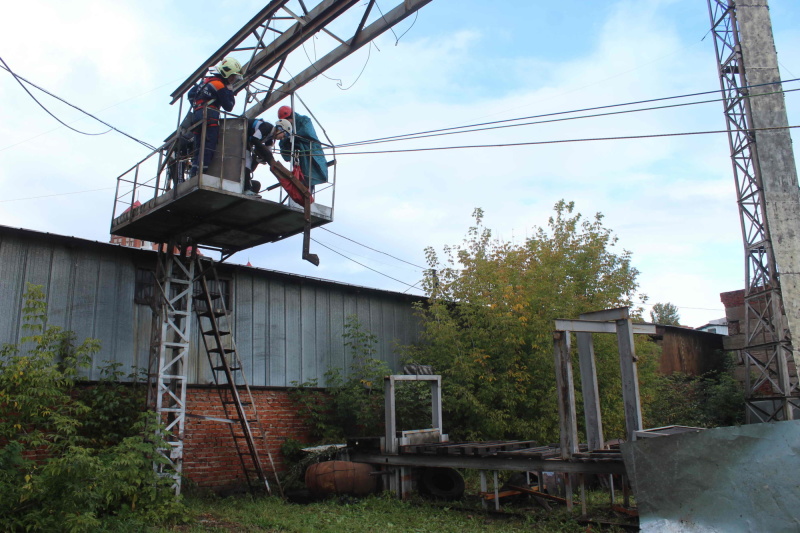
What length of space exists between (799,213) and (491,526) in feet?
46.2

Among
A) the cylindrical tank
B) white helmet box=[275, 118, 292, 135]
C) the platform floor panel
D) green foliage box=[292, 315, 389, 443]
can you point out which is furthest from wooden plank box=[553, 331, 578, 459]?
white helmet box=[275, 118, 292, 135]

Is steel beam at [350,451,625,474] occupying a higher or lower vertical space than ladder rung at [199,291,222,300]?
lower

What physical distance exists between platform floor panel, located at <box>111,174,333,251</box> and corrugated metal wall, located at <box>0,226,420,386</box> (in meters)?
0.92

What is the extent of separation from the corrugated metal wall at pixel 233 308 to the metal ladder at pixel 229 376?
301mm

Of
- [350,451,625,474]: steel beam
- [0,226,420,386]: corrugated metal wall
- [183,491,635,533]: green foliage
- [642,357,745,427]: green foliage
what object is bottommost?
[183,491,635,533]: green foliage

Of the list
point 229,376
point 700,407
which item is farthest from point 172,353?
point 700,407

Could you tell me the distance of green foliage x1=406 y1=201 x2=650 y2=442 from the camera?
1359 centimetres

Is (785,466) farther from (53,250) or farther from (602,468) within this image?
(53,250)

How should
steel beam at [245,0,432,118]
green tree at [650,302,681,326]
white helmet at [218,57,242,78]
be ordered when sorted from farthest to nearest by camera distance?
green tree at [650,302,681,326], white helmet at [218,57,242,78], steel beam at [245,0,432,118]

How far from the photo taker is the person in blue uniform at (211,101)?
10086 mm

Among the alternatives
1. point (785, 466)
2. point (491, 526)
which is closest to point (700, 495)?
point (785, 466)

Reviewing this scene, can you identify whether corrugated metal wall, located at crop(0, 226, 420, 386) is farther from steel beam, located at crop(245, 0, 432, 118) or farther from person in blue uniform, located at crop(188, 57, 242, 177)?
steel beam, located at crop(245, 0, 432, 118)

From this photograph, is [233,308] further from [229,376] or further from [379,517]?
[379,517]

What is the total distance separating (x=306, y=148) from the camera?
36.0 ft
